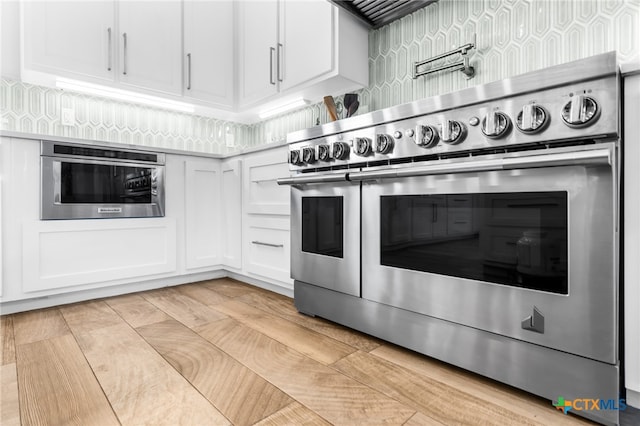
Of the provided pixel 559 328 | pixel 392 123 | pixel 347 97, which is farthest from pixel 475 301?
pixel 347 97

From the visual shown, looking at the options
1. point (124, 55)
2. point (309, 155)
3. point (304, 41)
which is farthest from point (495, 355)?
point (124, 55)

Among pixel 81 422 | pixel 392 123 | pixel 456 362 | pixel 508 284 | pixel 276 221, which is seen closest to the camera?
pixel 81 422

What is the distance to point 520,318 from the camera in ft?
3.05

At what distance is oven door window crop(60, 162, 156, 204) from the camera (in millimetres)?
1855

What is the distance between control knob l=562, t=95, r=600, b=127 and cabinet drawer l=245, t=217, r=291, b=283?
1353 mm

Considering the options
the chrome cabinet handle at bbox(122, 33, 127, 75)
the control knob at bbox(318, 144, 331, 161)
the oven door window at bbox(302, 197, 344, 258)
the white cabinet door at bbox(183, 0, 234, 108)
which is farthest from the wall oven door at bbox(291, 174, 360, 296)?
the chrome cabinet handle at bbox(122, 33, 127, 75)

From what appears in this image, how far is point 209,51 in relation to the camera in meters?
2.49

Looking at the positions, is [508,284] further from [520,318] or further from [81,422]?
[81,422]

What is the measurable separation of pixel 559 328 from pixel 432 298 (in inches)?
13.9

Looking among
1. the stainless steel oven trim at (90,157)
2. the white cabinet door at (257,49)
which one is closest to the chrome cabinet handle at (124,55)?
the stainless steel oven trim at (90,157)

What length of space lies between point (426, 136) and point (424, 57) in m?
0.91

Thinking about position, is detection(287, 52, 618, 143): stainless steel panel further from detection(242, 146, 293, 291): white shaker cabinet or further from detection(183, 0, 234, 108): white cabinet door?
detection(183, 0, 234, 108): white cabinet door

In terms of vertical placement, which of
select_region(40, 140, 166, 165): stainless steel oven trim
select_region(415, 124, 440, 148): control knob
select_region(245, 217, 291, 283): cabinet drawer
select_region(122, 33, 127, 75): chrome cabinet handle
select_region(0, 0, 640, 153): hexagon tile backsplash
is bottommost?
select_region(245, 217, 291, 283): cabinet drawer

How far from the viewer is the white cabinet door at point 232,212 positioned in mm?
2266
